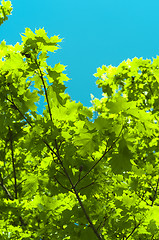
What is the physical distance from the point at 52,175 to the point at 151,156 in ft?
9.69

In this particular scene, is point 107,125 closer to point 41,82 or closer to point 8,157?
point 41,82

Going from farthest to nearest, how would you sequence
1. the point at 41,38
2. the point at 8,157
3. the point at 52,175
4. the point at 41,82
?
the point at 8,157
the point at 52,175
the point at 41,82
the point at 41,38

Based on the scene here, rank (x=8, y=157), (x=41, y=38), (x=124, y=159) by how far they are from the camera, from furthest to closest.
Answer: (x=8, y=157) → (x=41, y=38) → (x=124, y=159)

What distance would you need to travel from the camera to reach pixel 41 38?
180 cm

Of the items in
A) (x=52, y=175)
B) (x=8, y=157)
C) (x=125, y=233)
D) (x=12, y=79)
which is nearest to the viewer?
(x=52, y=175)

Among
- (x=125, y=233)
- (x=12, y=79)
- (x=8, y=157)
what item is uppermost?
(x=8, y=157)

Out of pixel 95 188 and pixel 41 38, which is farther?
pixel 95 188

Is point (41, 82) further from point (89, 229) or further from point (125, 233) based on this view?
point (125, 233)

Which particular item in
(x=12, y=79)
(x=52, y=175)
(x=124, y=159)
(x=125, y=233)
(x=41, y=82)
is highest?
(x=12, y=79)

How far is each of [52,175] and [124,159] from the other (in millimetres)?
834

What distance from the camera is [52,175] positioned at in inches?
82.4

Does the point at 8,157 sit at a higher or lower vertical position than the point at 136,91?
lower

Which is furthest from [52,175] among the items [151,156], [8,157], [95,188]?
[8,157]

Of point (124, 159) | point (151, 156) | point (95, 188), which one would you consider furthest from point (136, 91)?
point (124, 159)
